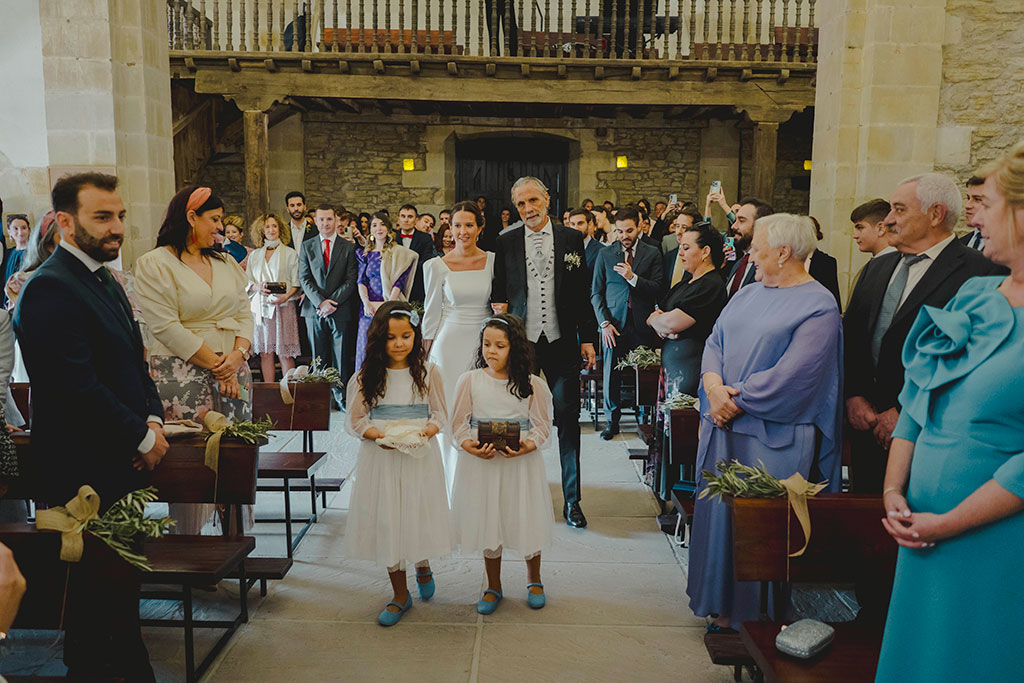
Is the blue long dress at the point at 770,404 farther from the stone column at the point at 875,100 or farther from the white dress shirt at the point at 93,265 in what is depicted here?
the stone column at the point at 875,100

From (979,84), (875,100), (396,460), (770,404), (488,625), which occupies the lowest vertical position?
(488,625)

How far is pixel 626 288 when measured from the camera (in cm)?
639

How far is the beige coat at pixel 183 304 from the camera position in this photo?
3275 millimetres

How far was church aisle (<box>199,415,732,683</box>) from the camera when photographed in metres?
2.80

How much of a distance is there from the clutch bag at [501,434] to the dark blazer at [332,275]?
4.18 meters

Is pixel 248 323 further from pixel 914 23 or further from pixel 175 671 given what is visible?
pixel 914 23

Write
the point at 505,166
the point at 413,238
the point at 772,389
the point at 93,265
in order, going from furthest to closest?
the point at 505,166
the point at 413,238
the point at 772,389
the point at 93,265

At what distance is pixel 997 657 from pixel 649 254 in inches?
185

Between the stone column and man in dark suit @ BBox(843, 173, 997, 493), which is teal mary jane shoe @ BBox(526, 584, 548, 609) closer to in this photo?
man in dark suit @ BBox(843, 173, 997, 493)

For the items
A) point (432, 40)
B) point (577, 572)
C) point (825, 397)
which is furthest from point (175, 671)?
point (432, 40)

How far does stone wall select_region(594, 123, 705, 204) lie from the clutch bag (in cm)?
1129

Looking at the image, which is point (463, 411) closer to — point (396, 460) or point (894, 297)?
A: point (396, 460)

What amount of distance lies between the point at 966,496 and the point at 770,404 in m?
1.10

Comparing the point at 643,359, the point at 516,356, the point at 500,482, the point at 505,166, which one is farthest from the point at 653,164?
the point at 500,482
